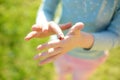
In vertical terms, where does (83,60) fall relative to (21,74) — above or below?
below

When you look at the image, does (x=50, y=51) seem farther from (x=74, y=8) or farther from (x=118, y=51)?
(x=118, y=51)

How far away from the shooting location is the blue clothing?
3.38ft

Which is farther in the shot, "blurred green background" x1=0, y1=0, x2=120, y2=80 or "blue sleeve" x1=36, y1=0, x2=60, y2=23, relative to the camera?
"blurred green background" x1=0, y1=0, x2=120, y2=80

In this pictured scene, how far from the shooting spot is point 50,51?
35.2 inches

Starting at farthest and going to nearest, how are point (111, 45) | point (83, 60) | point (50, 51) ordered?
point (83, 60)
point (111, 45)
point (50, 51)

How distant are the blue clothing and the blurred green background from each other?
2.30 feet

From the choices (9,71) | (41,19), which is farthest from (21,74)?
(41,19)

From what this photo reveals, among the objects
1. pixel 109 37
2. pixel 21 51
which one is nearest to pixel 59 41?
pixel 109 37

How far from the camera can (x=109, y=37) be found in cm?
103

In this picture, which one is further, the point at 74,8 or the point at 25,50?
the point at 25,50

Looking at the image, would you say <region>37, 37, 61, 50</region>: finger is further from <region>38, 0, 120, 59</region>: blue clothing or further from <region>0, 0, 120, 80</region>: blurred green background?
<region>0, 0, 120, 80</region>: blurred green background

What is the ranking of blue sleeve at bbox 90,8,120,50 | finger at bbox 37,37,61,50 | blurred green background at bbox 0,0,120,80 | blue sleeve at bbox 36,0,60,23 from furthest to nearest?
blurred green background at bbox 0,0,120,80 < blue sleeve at bbox 36,0,60,23 < blue sleeve at bbox 90,8,120,50 < finger at bbox 37,37,61,50

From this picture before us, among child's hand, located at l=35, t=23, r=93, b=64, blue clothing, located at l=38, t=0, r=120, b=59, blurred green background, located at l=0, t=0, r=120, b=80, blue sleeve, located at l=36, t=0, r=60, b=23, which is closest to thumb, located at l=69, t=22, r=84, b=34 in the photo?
child's hand, located at l=35, t=23, r=93, b=64

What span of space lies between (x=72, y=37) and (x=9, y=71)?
0.95 metres
